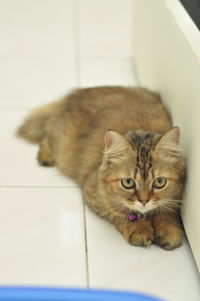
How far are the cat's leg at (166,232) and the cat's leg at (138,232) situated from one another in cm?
2

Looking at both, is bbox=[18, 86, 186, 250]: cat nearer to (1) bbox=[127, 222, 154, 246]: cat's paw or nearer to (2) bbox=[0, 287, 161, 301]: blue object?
(1) bbox=[127, 222, 154, 246]: cat's paw

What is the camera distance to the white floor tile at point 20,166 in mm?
1912

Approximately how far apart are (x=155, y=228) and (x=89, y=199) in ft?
0.90

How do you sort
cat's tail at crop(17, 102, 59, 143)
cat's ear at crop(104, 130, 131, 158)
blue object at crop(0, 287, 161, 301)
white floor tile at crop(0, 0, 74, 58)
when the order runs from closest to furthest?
1. blue object at crop(0, 287, 161, 301)
2. cat's ear at crop(104, 130, 131, 158)
3. cat's tail at crop(17, 102, 59, 143)
4. white floor tile at crop(0, 0, 74, 58)

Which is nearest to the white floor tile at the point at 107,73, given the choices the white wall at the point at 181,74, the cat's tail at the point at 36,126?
the white wall at the point at 181,74

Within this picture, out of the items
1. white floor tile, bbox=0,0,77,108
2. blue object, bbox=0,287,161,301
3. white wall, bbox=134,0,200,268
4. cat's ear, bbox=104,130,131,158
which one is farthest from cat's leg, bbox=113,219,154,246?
white floor tile, bbox=0,0,77,108

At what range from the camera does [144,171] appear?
1.51 m

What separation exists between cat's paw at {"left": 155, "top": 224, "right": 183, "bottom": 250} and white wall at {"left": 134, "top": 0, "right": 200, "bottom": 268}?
4 centimetres

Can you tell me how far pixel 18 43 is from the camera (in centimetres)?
312

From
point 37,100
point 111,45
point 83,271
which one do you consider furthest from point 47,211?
point 111,45

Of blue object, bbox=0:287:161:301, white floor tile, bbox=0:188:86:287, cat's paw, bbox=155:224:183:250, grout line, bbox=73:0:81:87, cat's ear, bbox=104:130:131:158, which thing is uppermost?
cat's ear, bbox=104:130:131:158

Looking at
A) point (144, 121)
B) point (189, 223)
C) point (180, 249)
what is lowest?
point (180, 249)

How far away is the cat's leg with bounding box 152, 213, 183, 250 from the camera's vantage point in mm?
1567

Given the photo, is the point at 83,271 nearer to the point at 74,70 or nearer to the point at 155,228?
the point at 155,228
